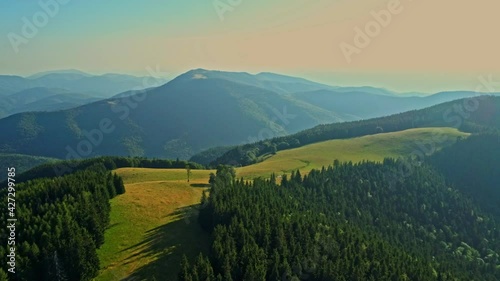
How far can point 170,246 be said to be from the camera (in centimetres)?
8419

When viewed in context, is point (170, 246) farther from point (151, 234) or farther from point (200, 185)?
point (200, 185)

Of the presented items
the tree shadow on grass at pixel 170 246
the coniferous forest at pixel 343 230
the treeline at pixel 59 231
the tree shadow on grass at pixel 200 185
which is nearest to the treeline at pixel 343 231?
the coniferous forest at pixel 343 230

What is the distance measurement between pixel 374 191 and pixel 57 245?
479 ft

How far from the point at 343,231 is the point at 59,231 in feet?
230

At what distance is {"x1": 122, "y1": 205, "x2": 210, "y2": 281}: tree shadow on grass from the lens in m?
73.2

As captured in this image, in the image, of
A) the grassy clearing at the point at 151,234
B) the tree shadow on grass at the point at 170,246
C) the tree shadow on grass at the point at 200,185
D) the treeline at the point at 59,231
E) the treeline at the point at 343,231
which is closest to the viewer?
the treeline at the point at 59,231

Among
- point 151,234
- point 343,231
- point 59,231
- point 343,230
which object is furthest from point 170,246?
point 343,230

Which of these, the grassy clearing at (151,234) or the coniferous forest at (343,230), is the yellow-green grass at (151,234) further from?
the coniferous forest at (343,230)

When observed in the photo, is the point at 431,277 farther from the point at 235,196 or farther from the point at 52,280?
the point at 52,280

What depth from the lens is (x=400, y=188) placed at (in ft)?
Answer: 623

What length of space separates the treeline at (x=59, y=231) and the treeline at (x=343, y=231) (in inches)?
841

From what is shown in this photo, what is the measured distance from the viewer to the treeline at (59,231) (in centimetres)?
6794

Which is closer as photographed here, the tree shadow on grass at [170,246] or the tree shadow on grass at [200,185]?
the tree shadow on grass at [170,246]

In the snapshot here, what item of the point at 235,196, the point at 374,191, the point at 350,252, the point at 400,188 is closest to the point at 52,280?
the point at 235,196
